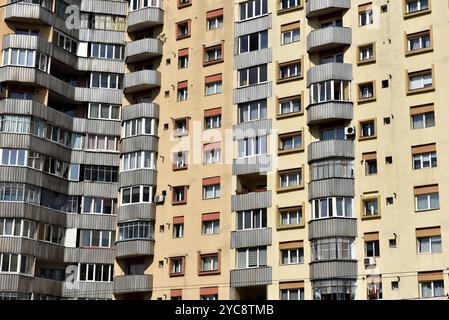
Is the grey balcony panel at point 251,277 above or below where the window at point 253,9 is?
below

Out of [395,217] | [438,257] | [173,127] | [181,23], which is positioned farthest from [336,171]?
[181,23]

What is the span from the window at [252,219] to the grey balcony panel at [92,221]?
12638 millimetres

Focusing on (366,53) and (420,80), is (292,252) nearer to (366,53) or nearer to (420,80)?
(420,80)

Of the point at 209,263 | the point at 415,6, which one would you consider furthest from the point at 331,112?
the point at 209,263

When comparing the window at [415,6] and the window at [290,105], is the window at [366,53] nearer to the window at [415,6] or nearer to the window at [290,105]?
the window at [415,6]

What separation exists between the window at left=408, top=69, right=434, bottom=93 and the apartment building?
102 millimetres

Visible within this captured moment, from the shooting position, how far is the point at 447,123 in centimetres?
5628

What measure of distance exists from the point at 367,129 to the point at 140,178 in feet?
63.8

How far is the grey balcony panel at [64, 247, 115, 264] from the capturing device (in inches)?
2648

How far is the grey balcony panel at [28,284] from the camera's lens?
206 feet

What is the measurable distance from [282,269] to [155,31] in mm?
25341

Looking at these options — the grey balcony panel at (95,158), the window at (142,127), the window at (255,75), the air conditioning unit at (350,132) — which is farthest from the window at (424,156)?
the grey balcony panel at (95,158)

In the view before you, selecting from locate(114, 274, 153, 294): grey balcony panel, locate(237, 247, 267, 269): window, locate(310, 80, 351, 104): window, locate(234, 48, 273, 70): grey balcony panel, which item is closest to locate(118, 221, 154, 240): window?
locate(114, 274, 153, 294): grey balcony panel

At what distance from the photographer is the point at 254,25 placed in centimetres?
6631
